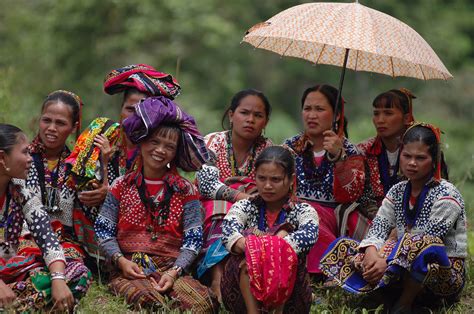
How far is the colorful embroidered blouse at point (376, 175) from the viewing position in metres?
6.36

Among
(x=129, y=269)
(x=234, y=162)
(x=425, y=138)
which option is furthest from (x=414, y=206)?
(x=129, y=269)

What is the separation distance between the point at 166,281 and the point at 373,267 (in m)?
1.32

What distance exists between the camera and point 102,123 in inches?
238

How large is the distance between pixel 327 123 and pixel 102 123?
1.65 metres

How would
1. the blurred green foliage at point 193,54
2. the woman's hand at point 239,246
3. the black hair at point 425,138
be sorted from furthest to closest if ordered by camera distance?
the blurred green foliage at point 193,54 < the black hair at point 425,138 < the woman's hand at point 239,246

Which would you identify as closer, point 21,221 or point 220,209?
point 21,221

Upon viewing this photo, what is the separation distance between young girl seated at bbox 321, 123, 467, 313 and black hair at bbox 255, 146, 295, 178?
0.69m

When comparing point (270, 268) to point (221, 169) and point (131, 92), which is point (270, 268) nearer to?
point (221, 169)

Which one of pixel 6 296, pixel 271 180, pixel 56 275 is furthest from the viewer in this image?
pixel 271 180

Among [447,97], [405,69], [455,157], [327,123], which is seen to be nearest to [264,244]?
[327,123]

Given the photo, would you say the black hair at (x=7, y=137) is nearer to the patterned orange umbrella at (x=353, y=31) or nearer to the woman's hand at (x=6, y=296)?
the woman's hand at (x=6, y=296)

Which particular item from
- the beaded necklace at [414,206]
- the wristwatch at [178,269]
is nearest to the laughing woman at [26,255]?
the wristwatch at [178,269]

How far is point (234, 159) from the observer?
21.0 ft

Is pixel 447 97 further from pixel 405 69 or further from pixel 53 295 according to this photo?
pixel 53 295
